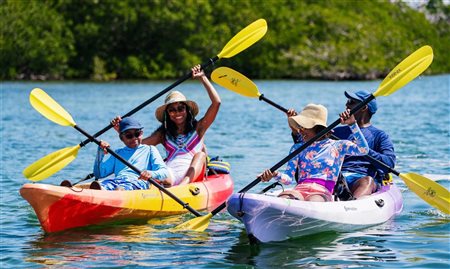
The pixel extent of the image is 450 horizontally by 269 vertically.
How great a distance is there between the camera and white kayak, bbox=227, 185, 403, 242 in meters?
6.45

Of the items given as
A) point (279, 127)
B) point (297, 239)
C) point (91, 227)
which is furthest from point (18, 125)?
point (297, 239)

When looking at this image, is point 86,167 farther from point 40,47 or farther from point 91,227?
point 40,47

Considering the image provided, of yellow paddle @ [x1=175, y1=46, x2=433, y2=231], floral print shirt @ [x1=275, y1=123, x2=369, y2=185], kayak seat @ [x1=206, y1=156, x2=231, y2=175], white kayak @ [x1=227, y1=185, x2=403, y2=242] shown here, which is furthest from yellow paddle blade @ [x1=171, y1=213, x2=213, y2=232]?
kayak seat @ [x1=206, y1=156, x2=231, y2=175]

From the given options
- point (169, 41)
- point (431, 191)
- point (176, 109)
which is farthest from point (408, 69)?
point (169, 41)

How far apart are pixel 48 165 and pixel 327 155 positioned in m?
2.66

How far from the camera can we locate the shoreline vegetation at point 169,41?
4850 cm

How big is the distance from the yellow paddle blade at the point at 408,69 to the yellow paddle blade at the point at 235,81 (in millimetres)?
1517

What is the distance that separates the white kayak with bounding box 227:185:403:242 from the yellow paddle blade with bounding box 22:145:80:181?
7.19ft

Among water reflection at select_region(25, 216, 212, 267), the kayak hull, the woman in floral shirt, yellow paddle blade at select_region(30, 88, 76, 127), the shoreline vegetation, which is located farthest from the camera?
the shoreline vegetation

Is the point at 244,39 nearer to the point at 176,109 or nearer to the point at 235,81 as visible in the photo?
the point at 235,81

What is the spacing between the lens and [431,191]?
7.41 meters

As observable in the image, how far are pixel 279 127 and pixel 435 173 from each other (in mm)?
8349

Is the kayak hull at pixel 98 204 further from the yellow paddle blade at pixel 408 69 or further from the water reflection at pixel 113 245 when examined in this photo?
the yellow paddle blade at pixel 408 69

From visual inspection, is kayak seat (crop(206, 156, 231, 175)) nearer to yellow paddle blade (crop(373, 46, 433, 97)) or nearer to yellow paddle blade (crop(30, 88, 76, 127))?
yellow paddle blade (crop(30, 88, 76, 127))
